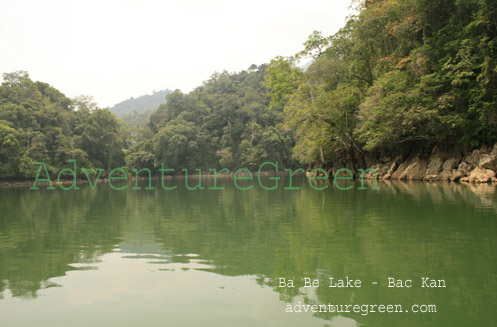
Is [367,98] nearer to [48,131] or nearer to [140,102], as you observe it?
[48,131]

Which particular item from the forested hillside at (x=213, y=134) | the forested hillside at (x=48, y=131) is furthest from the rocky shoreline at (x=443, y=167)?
the forested hillside at (x=48, y=131)

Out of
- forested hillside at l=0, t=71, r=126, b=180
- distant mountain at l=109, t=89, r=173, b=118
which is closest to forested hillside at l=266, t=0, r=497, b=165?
forested hillside at l=0, t=71, r=126, b=180

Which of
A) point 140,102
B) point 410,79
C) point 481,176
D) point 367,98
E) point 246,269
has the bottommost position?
point 246,269

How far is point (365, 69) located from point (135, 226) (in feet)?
69.9

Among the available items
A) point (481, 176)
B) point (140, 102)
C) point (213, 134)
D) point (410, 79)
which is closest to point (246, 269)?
point (481, 176)

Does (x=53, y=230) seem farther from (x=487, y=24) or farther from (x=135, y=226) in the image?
(x=487, y=24)

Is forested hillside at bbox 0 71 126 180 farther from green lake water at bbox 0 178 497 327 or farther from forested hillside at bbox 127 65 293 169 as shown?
green lake water at bbox 0 178 497 327

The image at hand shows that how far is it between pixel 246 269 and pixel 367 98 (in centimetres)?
1854

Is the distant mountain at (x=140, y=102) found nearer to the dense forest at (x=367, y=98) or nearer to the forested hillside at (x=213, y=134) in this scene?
Answer: the forested hillside at (x=213, y=134)

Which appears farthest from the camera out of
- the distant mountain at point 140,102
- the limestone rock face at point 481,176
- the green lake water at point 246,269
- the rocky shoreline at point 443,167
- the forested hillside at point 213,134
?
the distant mountain at point 140,102

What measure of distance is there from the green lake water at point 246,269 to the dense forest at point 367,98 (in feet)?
36.3

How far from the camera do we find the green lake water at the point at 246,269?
337cm

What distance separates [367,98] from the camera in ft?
70.1

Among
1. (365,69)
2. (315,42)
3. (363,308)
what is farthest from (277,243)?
(315,42)
